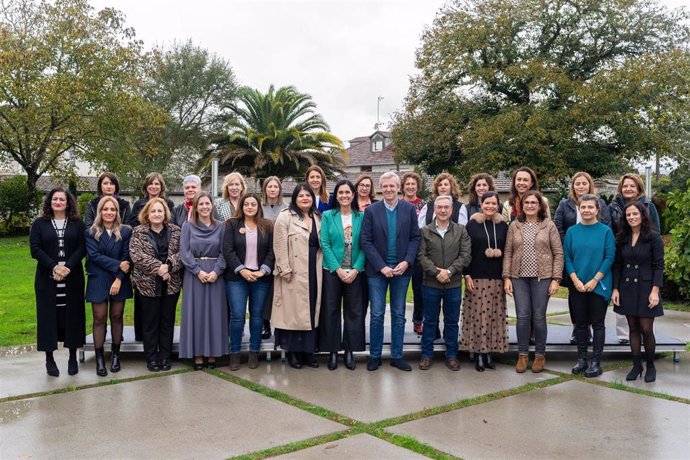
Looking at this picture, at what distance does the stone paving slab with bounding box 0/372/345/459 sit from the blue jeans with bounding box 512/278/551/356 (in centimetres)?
252

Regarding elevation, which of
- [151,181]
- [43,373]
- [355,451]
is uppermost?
[151,181]

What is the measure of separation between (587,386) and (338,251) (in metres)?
2.73

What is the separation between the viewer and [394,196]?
6426mm

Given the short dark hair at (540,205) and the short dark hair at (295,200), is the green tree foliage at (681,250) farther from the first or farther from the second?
the short dark hair at (295,200)

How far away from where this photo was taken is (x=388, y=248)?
6.41 m

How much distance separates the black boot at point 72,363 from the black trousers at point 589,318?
5.06m

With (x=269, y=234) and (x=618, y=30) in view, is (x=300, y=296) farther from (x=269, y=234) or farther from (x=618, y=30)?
(x=618, y=30)

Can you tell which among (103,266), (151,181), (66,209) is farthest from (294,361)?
(66,209)

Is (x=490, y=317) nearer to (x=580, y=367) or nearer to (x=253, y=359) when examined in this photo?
(x=580, y=367)

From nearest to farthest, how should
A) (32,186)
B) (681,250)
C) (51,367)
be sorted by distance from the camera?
(51,367) < (681,250) < (32,186)

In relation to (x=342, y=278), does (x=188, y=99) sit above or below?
above

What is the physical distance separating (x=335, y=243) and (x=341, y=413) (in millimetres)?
1926

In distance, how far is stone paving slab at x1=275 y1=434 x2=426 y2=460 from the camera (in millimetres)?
4184

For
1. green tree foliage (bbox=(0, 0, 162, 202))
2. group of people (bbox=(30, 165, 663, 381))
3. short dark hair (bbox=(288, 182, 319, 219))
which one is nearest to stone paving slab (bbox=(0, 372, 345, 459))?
group of people (bbox=(30, 165, 663, 381))
